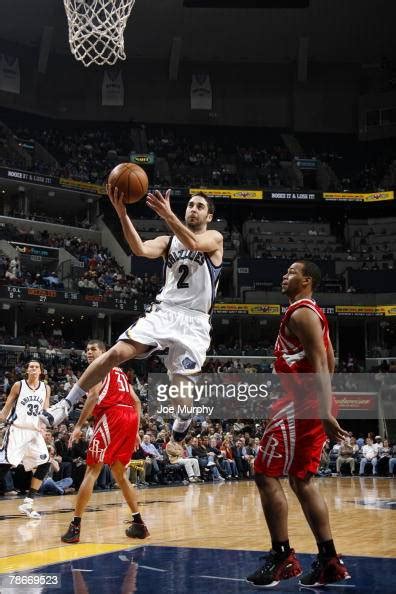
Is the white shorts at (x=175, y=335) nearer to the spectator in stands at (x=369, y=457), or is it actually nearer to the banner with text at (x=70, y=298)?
the spectator in stands at (x=369, y=457)

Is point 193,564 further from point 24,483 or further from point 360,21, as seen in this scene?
point 360,21

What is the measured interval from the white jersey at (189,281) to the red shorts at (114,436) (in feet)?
6.70

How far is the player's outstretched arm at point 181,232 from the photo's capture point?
493 cm

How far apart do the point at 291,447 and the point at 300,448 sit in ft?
0.19

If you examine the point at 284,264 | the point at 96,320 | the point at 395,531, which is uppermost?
the point at 284,264

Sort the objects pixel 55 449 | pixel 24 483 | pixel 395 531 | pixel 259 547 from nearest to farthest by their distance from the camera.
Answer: pixel 259 547
pixel 395 531
pixel 24 483
pixel 55 449

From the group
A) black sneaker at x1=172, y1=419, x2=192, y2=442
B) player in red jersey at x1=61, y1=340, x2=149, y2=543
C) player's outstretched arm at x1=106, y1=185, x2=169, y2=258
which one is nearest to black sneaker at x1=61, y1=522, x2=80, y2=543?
player in red jersey at x1=61, y1=340, x2=149, y2=543

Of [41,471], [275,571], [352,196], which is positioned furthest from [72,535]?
[352,196]

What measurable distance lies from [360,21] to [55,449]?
29520 mm

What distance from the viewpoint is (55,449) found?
44.2 ft

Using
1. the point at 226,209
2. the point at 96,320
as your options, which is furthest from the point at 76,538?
the point at 226,209

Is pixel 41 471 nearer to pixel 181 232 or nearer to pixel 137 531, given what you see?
pixel 137 531

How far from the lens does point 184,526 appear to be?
7934 mm

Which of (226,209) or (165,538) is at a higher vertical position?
(226,209)
